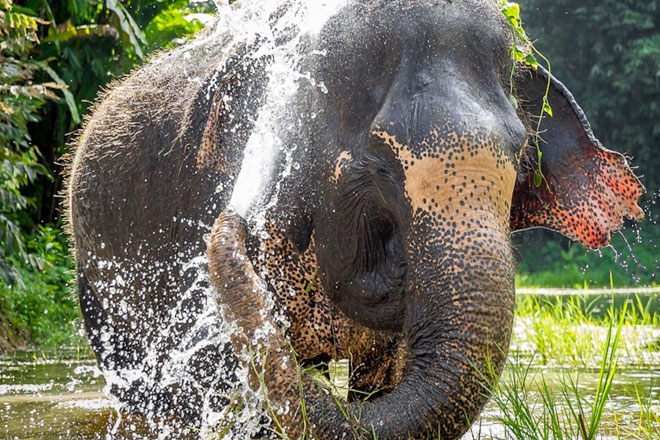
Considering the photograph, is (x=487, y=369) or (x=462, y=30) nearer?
(x=487, y=369)

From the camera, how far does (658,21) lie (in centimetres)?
2552

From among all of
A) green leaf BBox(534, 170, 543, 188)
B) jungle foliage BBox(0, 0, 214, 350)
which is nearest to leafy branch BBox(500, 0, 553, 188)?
green leaf BBox(534, 170, 543, 188)

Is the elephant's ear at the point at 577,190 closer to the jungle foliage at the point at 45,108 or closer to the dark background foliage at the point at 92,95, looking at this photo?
the dark background foliage at the point at 92,95

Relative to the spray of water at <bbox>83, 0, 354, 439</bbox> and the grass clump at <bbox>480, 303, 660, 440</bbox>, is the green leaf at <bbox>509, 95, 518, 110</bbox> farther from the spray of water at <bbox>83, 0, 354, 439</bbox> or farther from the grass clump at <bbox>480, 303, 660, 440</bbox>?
the grass clump at <bbox>480, 303, 660, 440</bbox>

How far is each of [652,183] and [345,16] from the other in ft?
73.6

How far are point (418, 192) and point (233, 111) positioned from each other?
41.3 inches

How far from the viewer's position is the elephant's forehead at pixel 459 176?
280cm

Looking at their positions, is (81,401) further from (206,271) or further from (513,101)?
(513,101)

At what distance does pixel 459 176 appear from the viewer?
9.23 feet

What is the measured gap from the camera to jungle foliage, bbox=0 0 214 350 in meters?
6.48

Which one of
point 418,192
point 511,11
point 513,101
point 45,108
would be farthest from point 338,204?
point 45,108

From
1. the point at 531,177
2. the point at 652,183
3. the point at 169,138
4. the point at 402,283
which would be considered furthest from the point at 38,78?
the point at 652,183

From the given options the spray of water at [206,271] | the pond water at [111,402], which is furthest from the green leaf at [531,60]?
the pond water at [111,402]

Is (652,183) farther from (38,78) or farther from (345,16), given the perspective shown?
(345,16)
